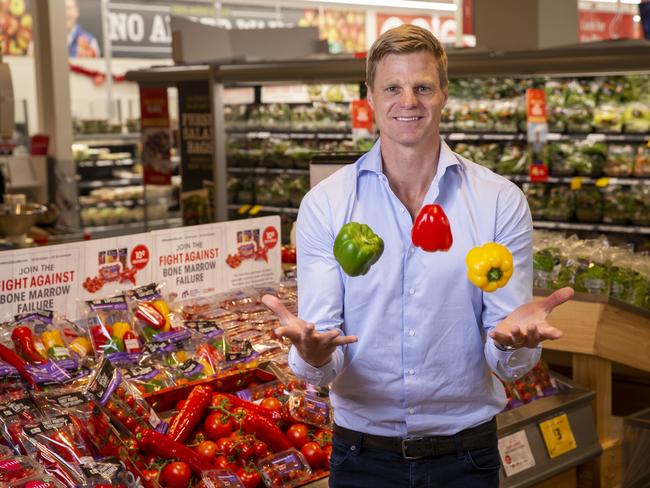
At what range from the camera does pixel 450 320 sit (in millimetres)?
2135

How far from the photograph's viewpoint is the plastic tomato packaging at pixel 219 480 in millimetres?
2734

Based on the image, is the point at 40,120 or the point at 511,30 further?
the point at 40,120

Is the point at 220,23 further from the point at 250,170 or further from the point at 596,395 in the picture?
the point at 596,395

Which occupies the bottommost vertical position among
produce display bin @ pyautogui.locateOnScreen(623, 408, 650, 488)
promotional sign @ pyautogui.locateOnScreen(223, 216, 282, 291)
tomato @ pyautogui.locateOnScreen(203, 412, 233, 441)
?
produce display bin @ pyautogui.locateOnScreen(623, 408, 650, 488)

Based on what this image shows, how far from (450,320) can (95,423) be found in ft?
3.95

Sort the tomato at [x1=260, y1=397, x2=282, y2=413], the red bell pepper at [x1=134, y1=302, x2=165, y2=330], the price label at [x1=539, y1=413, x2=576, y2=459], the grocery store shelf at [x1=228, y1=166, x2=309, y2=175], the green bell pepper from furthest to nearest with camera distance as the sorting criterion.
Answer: the grocery store shelf at [x1=228, y1=166, x2=309, y2=175] → the price label at [x1=539, y1=413, x2=576, y2=459] → the red bell pepper at [x1=134, y1=302, x2=165, y2=330] → the tomato at [x1=260, y1=397, x2=282, y2=413] → the green bell pepper

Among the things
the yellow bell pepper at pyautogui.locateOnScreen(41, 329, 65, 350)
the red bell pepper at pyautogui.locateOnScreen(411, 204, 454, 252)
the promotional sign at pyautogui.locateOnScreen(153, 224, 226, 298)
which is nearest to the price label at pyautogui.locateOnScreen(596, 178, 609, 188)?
the promotional sign at pyautogui.locateOnScreen(153, 224, 226, 298)

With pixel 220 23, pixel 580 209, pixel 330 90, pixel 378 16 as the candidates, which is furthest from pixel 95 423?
pixel 378 16

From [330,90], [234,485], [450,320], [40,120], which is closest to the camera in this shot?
[450,320]

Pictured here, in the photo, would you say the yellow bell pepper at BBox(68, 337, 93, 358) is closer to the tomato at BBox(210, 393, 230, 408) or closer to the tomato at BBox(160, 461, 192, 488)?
the tomato at BBox(210, 393, 230, 408)

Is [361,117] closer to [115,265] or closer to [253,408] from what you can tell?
[115,265]

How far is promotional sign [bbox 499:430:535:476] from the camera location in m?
3.48

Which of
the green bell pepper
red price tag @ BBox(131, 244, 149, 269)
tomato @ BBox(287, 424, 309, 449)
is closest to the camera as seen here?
the green bell pepper

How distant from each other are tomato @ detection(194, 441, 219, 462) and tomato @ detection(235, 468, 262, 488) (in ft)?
0.34
